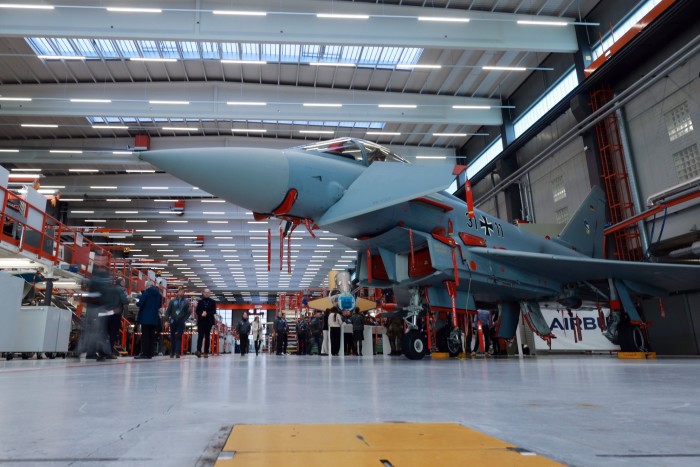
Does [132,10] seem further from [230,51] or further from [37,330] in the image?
[37,330]

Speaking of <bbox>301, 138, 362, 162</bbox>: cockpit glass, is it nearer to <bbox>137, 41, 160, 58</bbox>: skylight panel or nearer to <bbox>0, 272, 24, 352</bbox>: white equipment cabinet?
<bbox>0, 272, 24, 352</bbox>: white equipment cabinet

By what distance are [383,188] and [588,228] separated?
26.5ft

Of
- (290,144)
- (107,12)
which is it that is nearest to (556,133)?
(290,144)

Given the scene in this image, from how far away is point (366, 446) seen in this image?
104 cm

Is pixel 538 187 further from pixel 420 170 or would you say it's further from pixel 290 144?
pixel 420 170

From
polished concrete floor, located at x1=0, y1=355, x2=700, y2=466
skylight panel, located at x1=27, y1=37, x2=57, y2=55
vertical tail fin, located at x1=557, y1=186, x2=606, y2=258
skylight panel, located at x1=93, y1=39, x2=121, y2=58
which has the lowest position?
polished concrete floor, located at x1=0, y1=355, x2=700, y2=466

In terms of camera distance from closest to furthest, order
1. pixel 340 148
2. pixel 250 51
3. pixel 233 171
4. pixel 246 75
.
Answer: pixel 233 171 < pixel 340 148 < pixel 250 51 < pixel 246 75

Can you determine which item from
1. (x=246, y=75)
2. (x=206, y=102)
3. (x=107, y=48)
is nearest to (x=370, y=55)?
(x=246, y=75)

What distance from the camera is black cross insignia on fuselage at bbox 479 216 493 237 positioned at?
873 centimetres

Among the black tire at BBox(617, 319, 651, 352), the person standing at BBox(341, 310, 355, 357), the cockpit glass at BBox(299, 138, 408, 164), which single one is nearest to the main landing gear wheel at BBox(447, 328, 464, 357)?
the black tire at BBox(617, 319, 651, 352)

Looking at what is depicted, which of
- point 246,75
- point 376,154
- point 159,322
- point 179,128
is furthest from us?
point 179,128

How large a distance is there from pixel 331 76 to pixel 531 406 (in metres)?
16.4

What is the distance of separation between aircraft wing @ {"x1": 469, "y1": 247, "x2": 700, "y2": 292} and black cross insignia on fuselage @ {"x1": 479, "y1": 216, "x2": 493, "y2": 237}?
596mm

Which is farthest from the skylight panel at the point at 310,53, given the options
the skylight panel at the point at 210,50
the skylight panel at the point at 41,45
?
the skylight panel at the point at 41,45
